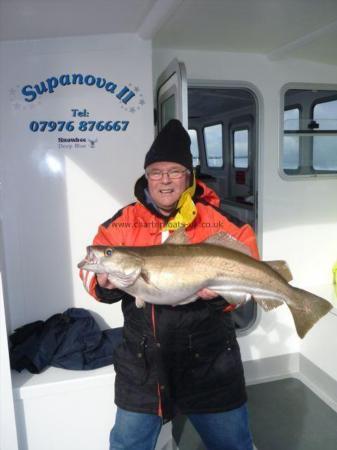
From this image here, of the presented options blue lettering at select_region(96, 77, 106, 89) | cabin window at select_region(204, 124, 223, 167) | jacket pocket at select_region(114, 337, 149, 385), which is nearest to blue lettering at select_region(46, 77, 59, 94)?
blue lettering at select_region(96, 77, 106, 89)

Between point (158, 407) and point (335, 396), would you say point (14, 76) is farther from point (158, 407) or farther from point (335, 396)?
point (335, 396)

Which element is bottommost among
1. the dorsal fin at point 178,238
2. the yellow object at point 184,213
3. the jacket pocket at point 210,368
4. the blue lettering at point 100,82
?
the jacket pocket at point 210,368

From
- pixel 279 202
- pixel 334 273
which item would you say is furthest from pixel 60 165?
pixel 334 273

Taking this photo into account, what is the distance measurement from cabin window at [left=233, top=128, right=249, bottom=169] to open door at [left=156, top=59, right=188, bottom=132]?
2.63 m

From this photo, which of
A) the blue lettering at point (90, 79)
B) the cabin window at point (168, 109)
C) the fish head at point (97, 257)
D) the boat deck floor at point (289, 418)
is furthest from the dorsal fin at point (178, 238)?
the boat deck floor at point (289, 418)

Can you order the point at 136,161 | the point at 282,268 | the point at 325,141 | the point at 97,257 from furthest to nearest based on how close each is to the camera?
the point at 325,141
the point at 136,161
the point at 282,268
the point at 97,257

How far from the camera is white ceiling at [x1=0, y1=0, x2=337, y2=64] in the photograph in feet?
9.75

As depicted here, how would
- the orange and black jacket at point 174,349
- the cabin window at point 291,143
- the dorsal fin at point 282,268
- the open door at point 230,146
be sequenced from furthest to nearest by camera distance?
1. the open door at point 230,146
2. the cabin window at point 291,143
3. the orange and black jacket at point 174,349
4. the dorsal fin at point 282,268

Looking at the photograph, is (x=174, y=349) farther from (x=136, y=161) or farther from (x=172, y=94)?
(x=172, y=94)

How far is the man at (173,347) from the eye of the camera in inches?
99.3

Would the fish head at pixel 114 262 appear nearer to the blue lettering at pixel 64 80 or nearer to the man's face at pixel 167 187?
the man's face at pixel 167 187

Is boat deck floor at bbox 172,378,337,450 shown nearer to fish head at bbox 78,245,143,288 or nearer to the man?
the man

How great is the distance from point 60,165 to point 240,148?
3889 millimetres

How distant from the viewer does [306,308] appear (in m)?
2.36
